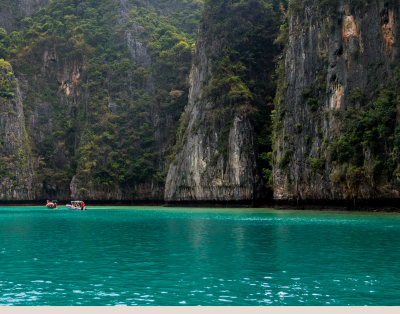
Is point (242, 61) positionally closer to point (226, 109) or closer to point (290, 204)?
point (226, 109)

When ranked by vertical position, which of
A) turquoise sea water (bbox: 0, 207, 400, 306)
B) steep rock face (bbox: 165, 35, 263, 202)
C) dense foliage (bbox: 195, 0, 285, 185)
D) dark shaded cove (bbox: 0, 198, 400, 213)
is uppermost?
dense foliage (bbox: 195, 0, 285, 185)

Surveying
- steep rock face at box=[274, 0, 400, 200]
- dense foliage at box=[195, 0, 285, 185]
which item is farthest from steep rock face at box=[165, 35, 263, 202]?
steep rock face at box=[274, 0, 400, 200]

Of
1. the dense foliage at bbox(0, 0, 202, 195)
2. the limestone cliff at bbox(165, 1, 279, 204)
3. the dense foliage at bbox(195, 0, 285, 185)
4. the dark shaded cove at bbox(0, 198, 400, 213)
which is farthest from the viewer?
the dense foliage at bbox(0, 0, 202, 195)

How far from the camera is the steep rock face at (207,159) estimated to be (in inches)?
2226

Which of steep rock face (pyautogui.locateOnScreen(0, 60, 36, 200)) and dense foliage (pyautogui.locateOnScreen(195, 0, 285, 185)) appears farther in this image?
steep rock face (pyautogui.locateOnScreen(0, 60, 36, 200))

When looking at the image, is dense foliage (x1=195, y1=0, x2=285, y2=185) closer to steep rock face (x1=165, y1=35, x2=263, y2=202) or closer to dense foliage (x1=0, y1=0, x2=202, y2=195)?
steep rock face (x1=165, y1=35, x2=263, y2=202)

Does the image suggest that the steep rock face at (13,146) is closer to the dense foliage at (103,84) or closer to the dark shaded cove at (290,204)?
the dense foliage at (103,84)

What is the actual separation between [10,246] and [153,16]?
290 feet

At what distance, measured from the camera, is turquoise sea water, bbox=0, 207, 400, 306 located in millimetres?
9172

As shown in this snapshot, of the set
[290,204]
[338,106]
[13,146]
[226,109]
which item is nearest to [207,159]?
[226,109]

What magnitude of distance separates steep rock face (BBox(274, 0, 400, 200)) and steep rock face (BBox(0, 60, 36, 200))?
47.7m

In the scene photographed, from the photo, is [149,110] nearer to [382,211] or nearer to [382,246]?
[382,211]

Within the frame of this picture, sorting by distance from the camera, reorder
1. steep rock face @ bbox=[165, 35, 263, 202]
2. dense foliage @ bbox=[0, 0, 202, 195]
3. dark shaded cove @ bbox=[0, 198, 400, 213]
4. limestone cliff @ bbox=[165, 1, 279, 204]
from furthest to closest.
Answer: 1. dense foliage @ bbox=[0, 0, 202, 195]
2. limestone cliff @ bbox=[165, 1, 279, 204]
3. steep rock face @ bbox=[165, 35, 263, 202]
4. dark shaded cove @ bbox=[0, 198, 400, 213]

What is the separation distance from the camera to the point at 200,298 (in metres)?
9.09
